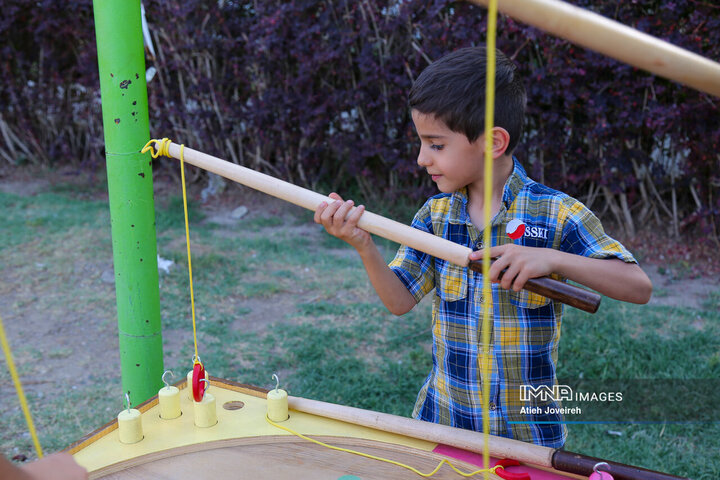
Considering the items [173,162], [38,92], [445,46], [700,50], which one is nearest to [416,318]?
[445,46]

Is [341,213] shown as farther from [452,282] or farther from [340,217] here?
[452,282]

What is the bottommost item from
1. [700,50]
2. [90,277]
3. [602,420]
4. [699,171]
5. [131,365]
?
[602,420]

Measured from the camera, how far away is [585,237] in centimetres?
152

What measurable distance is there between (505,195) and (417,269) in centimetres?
31

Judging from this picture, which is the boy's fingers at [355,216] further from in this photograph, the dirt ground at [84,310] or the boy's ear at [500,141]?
the dirt ground at [84,310]

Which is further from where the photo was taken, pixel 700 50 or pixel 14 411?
pixel 700 50

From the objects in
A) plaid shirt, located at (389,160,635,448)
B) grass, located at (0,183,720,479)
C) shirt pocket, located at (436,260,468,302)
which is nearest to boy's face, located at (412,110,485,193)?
plaid shirt, located at (389,160,635,448)

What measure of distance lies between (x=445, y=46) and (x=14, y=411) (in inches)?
139

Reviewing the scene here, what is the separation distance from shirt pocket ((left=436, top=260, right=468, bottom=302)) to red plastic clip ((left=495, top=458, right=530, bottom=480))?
0.43 metres

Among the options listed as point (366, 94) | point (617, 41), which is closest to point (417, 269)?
point (617, 41)

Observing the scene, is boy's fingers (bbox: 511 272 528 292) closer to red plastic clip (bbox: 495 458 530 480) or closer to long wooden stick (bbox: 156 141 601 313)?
long wooden stick (bbox: 156 141 601 313)

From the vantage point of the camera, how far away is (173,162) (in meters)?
6.71

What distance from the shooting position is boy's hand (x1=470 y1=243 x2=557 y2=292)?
125cm

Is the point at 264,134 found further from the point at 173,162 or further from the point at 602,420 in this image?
the point at 602,420
